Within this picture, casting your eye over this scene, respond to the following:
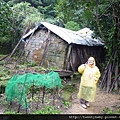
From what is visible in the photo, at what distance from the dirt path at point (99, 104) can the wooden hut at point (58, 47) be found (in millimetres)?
2419

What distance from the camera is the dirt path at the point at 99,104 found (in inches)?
140

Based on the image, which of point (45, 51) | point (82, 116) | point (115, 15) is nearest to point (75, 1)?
point (115, 15)

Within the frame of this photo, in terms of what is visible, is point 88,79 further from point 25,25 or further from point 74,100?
point 25,25

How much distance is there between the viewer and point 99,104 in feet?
14.1

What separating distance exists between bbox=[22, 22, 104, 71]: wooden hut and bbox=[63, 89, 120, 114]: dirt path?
7.94 ft

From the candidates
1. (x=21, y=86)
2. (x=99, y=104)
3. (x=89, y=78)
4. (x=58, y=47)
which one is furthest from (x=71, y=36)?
(x=21, y=86)

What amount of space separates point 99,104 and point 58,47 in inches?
161

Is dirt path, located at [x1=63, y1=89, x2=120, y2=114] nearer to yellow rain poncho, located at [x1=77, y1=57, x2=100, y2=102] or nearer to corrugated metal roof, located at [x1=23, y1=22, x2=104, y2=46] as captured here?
yellow rain poncho, located at [x1=77, y1=57, x2=100, y2=102]

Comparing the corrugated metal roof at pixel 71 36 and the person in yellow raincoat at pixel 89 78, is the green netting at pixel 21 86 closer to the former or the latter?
the person in yellow raincoat at pixel 89 78

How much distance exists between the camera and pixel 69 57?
768 cm

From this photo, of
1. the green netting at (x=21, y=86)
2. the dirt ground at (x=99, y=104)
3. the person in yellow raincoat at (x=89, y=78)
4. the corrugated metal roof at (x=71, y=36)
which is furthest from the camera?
the corrugated metal roof at (x=71, y=36)

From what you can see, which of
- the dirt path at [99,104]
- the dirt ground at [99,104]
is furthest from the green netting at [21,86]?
the dirt path at [99,104]

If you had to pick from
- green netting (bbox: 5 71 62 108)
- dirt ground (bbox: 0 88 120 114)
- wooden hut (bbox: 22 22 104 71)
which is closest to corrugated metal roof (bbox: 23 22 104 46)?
wooden hut (bbox: 22 22 104 71)

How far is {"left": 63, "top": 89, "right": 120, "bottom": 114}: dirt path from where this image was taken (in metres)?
3.55
